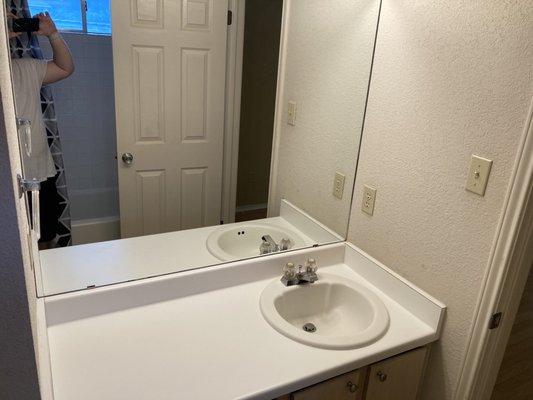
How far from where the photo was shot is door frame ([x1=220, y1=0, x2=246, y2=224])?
1.38 m

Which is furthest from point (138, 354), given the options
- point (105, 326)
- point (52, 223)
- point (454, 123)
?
point (454, 123)

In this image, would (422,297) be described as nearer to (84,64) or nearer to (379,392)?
(379,392)

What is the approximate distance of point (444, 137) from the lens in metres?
1.30

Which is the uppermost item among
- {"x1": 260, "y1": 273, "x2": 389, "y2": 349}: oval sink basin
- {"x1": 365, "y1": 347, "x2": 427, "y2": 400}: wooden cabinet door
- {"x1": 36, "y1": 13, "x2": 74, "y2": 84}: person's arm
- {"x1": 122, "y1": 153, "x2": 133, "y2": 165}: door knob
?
{"x1": 36, "y1": 13, "x2": 74, "y2": 84}: person's arm

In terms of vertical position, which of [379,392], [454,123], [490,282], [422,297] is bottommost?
[379,392]

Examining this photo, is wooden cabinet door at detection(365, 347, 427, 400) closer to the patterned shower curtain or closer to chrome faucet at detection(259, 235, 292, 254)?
chrome faucet at detection(259, 235, 292, 254)

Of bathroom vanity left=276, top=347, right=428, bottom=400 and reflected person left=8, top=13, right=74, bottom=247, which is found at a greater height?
reflected person left=8, top=13, right=74, bottom=247

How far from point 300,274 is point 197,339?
482 millimetres

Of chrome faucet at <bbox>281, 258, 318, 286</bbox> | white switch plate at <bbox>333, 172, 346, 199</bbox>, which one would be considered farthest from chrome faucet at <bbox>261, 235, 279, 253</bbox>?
white switch plate at <bbox>333, 172, 346, 199</bbox>

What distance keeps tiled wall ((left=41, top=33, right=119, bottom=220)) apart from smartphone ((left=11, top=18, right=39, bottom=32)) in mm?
36

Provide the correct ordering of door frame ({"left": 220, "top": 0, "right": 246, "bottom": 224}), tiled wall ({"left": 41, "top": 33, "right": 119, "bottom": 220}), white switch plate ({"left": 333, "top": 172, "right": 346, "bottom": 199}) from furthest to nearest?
white switch plate ({"left": 333, "top": 172, "right": 346, "bottom": 199}) < door frame ({"left": 220, "top": 0, "right": 246, "bottom": 224}) < tiled wall ({"left": 41, "top": 33, "right": 119, "bottom": 220})

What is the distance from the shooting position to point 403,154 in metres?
1.46

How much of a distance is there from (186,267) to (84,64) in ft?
2.34

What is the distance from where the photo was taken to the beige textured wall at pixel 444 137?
1.12 meters
